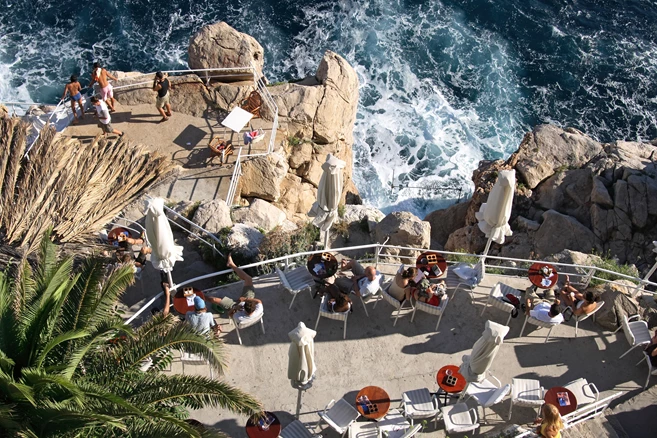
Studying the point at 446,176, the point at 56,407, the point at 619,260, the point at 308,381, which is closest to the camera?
the point at 56,407

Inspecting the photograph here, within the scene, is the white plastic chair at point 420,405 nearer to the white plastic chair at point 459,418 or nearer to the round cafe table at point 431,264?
the white plastic chair at point 459,418

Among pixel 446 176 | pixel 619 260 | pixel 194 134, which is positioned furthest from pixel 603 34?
pixel 194 134

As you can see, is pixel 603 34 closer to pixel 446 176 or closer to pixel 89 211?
pixel 446 176

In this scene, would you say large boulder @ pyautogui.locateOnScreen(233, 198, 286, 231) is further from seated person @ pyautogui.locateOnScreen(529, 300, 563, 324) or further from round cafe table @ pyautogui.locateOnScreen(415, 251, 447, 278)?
seated person @ pyautogui.locateOnScreen(529, 300, 563, 324)

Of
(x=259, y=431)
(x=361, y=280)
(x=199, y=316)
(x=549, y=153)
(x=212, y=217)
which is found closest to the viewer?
(x=259, y=431)

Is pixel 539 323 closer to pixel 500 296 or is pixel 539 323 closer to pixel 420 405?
pixel 500 296

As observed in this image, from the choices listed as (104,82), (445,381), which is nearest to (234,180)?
(104,82)

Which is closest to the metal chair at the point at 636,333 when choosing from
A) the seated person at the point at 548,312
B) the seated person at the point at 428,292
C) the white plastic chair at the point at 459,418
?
the seated person at the point at 548,312
